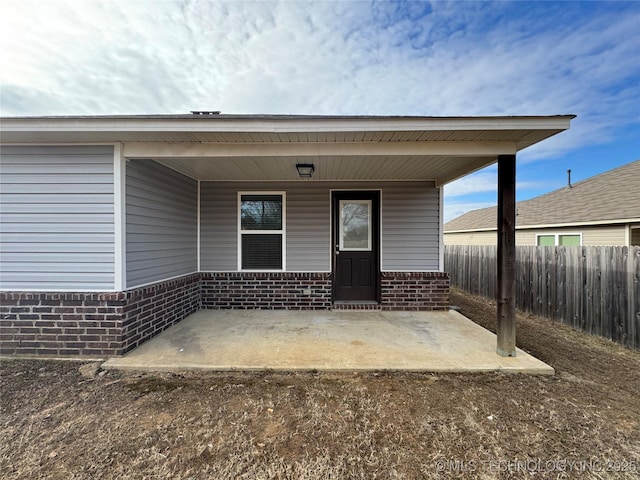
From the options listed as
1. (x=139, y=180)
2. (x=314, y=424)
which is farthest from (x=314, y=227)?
(x=314, y=424)

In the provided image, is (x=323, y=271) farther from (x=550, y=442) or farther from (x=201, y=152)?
(x=550, y=442)

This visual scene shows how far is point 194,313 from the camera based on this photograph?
4.86 m

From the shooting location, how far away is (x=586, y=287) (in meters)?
4.27

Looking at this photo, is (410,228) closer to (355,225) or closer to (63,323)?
(355,225)

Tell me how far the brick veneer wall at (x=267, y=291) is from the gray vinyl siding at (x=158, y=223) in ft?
1.97

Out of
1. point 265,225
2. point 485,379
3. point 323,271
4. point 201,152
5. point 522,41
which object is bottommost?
point 485,379

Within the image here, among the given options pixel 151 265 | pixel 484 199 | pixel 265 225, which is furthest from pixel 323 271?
pixel 484 199

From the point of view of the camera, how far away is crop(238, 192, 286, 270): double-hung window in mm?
5207

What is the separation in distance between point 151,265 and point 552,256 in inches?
260

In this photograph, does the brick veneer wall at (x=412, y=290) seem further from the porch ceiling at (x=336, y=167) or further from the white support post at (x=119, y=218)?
the white support post at (x=119, y=218)

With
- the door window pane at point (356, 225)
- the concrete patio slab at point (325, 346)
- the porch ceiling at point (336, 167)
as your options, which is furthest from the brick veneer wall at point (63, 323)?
the door window pane at point (356, 225)

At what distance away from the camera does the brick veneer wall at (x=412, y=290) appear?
5.13 meters

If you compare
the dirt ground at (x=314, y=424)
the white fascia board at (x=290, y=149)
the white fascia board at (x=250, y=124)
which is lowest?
the dirt ground at (x=314, y=424)

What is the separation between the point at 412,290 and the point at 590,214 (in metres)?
6.27
